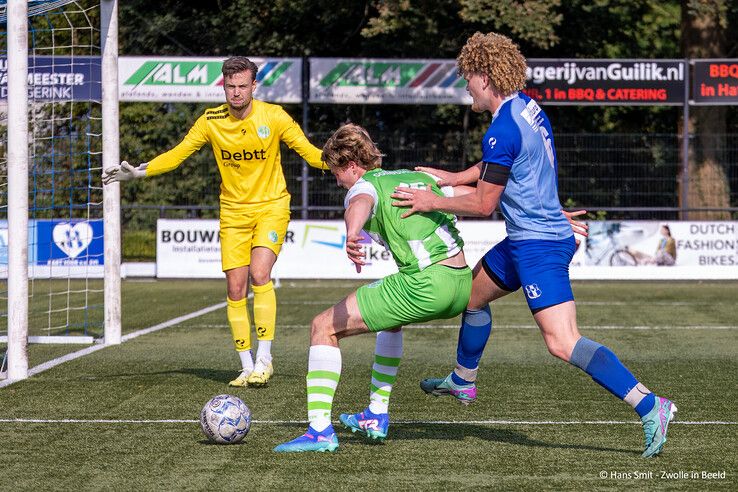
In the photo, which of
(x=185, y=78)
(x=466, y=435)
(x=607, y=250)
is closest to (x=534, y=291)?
(x=466, y=435)

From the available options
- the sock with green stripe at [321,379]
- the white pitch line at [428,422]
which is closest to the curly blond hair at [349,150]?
the sock with green stripe at [321,379]

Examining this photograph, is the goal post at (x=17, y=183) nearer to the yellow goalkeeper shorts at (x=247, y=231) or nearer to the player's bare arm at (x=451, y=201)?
the yellow goalkeeper shorts at (x=247, y=231)

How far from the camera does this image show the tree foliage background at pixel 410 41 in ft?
77.7

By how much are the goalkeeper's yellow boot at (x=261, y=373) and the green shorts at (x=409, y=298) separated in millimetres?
2685

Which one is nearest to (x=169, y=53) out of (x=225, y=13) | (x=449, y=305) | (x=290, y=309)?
(x=225, y=13)

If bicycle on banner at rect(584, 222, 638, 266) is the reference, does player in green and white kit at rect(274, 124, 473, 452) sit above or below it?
above

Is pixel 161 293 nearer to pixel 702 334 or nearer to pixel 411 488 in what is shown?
pixel 702 334

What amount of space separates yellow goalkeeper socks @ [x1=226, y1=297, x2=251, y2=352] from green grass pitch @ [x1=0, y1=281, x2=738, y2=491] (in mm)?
329

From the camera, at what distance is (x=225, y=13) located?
97.6ft

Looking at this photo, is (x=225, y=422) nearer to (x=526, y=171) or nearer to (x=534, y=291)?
(x=534, y=291)

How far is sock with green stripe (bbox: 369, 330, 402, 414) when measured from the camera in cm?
629

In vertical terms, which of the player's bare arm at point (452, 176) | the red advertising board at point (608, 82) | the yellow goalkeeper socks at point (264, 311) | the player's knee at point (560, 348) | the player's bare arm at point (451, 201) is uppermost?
the red advertising board at point (608, 82)

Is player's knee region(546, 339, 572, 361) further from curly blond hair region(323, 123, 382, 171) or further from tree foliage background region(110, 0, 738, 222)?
tree foliage background region(110, 0, 738, 222)

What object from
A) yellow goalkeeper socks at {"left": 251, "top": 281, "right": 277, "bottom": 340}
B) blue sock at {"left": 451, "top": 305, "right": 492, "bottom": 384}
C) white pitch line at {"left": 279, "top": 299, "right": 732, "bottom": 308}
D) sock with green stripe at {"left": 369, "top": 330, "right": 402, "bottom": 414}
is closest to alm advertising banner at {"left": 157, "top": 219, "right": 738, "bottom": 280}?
white pitch line at {"left": 279, "top": 299, "right": 732, "bottom": 308}
